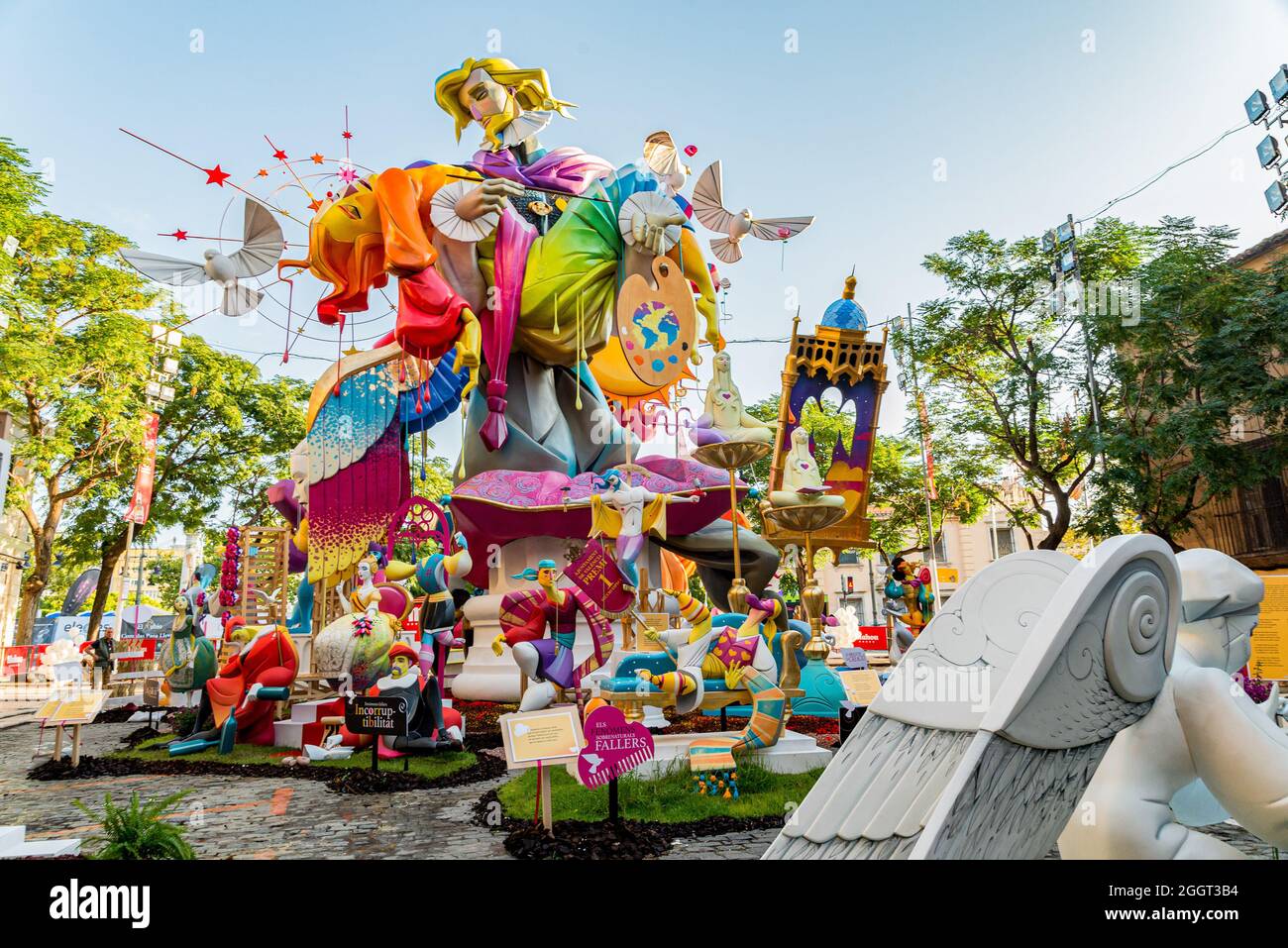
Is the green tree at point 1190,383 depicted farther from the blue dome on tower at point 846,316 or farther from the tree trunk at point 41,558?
the tree trunk at point 41,558

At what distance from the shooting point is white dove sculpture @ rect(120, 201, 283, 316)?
10336 mm

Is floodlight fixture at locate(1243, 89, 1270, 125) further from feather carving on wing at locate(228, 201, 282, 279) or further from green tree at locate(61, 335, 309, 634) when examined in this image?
green tree at locate(61, 335, 309, 634)

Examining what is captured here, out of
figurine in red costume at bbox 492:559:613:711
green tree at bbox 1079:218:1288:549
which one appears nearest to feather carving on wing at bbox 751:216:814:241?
green tree at bbox 1079:218:1288:549

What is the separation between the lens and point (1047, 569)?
2926 mm

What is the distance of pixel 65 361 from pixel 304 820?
1537 cm

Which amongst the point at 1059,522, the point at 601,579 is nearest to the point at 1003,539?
the point at 1059,522

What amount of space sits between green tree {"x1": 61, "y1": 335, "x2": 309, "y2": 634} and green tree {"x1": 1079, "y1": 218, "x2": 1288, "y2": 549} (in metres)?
20.7

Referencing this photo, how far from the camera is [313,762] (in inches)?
323

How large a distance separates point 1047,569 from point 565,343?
11.9 metres

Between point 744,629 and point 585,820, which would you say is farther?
point 744,629

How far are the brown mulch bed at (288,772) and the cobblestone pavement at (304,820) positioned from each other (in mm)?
152

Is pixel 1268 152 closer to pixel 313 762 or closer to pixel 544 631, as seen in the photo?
pixel 544 631

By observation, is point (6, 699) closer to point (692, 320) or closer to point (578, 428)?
point (578, 428)
